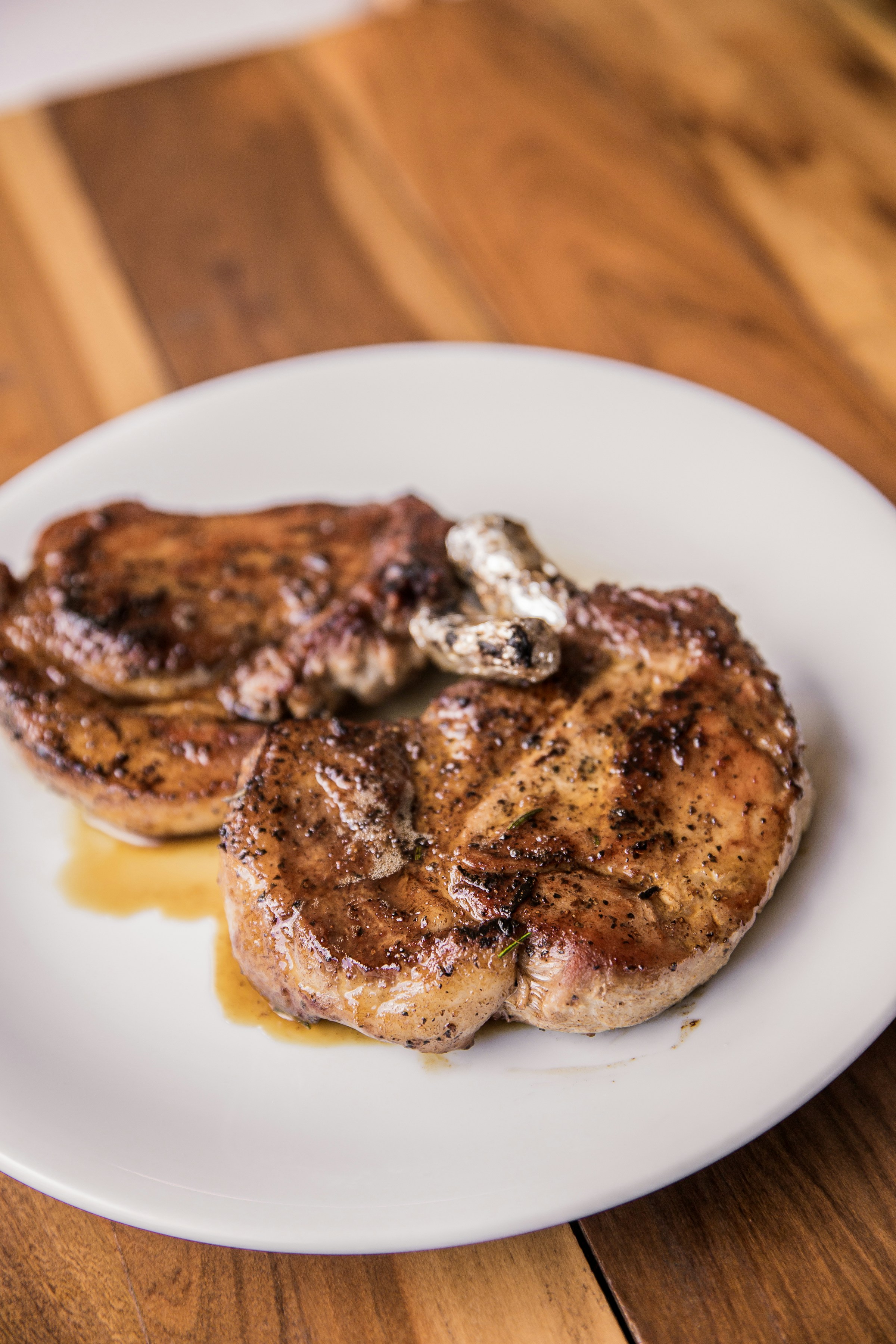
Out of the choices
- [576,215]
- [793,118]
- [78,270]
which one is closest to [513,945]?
[576,215]

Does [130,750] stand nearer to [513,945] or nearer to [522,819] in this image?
[522,819]

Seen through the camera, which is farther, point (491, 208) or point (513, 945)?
point (491, 208)

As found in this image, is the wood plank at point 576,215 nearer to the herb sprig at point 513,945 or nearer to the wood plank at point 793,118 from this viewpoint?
the wood plank at point 793,118

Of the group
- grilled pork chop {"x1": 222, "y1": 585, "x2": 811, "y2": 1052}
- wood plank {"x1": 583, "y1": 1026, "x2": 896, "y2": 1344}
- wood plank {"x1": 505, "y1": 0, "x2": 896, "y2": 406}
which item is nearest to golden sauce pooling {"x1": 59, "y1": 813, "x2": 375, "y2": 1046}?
grilled pork chop {"x1": 222, "y1": 585, "x2": 811, "y2": 1052}

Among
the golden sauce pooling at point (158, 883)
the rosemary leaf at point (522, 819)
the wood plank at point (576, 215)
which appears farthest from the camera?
the wood plank at point (576, 215)

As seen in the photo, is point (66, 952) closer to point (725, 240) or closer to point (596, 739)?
point (596, 739)

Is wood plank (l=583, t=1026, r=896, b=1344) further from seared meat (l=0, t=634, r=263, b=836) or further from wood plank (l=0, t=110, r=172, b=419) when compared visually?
wood plank (l=0, t=110, r=172, b=419)

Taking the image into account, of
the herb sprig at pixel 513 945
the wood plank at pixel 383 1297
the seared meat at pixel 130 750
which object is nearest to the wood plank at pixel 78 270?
the seared meat at pixel 130 750

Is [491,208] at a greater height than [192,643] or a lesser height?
greater
